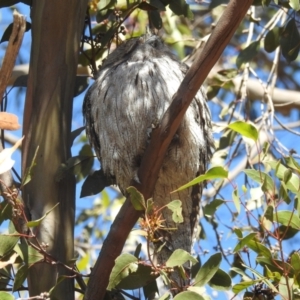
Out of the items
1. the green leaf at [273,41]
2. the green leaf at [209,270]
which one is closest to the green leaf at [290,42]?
the green leaf at [273,41]

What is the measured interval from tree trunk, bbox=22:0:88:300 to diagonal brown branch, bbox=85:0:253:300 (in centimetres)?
22

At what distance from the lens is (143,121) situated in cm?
305

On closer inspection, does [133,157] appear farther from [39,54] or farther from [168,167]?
[39,54]

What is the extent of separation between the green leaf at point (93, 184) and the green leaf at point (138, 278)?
66 cm

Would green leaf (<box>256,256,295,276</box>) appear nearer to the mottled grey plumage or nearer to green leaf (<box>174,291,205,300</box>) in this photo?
green leaf (<box>174,291,205,300</box>)

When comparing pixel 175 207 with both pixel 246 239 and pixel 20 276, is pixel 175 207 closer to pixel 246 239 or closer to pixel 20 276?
pixel 246 239

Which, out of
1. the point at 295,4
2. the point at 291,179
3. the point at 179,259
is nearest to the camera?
the point at 179,259

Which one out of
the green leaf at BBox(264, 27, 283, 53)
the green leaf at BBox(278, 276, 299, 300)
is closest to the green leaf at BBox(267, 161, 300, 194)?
the green leaf at BBox(278, 276, 299, 300)

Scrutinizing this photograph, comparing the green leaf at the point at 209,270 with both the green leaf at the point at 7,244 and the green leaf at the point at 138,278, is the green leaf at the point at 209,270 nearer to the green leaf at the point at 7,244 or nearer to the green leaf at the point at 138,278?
the green leaf at the point at 138,278

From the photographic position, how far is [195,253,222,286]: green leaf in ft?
7.47

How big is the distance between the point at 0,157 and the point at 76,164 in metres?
0.50

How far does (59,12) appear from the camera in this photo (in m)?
2.68

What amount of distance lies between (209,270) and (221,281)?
18cm

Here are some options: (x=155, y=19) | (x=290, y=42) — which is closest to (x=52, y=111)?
(x=155, y=19)
